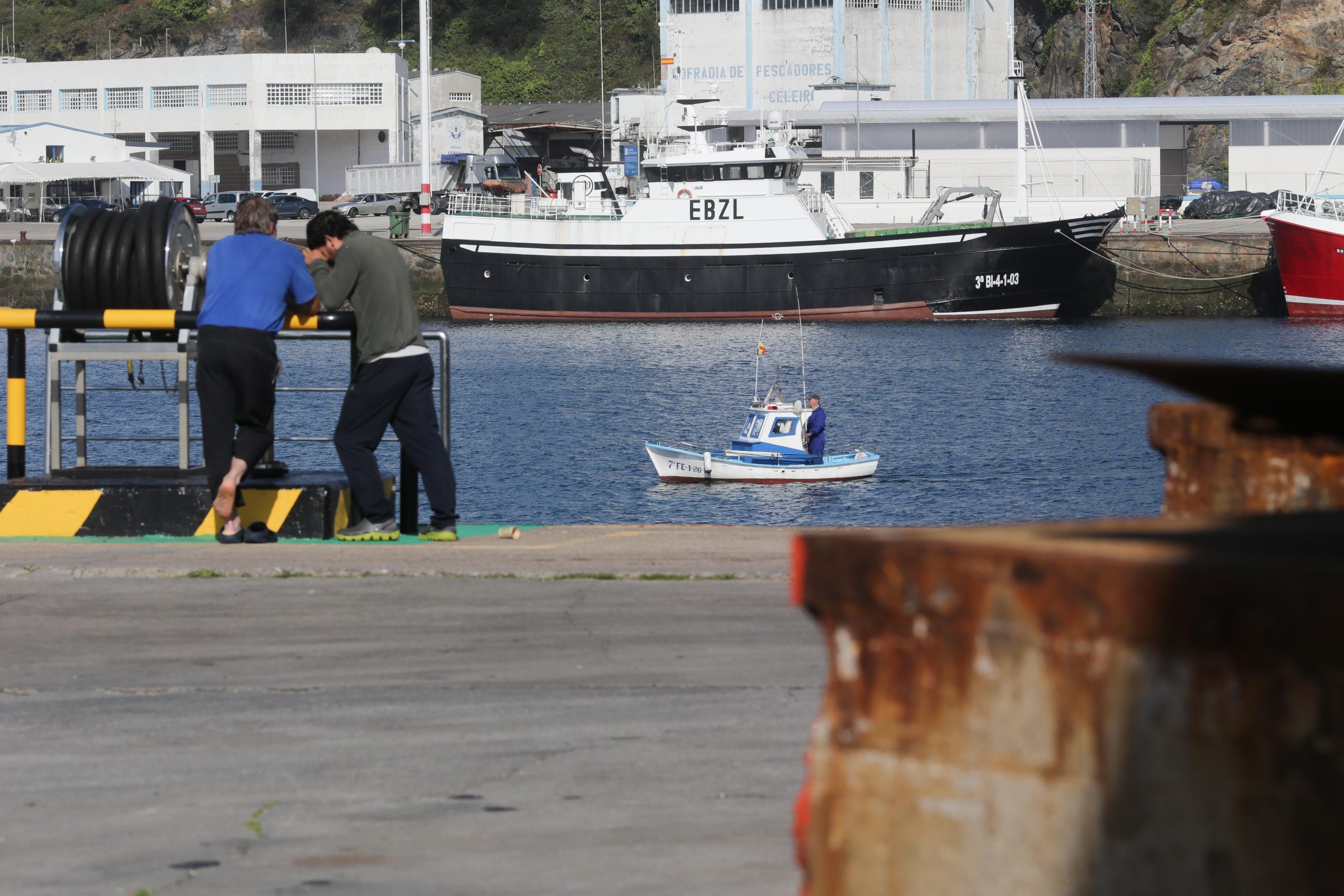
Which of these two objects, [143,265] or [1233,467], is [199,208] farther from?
[1233,467]

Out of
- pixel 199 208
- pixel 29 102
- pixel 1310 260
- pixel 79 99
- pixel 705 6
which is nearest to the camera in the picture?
pixel 1310 260

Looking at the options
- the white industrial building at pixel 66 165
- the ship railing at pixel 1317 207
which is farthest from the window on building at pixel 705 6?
the ship railing at pixel 1317 207

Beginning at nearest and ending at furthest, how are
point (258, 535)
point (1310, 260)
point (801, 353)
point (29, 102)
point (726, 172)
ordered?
1. point (258, 535)
2. point (801, 353)
3. point (1310, 260)
4. point (726, 172)
5. point (29, 102)

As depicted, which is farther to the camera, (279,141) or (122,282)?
(279,141)

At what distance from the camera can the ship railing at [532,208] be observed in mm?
50594

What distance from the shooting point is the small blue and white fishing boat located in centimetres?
2500

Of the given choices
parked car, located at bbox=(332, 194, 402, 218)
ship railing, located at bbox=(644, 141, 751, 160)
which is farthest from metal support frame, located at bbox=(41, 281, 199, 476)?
parked car, located at bbox=(332, 194, 402, 218)

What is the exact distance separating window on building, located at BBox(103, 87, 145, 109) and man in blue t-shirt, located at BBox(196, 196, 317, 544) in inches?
3027

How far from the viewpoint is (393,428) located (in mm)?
6633

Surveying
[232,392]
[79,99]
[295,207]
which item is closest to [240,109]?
[79,99]

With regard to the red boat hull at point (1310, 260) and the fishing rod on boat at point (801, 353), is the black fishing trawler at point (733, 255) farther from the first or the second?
the red boat hull at point (1310, 260)

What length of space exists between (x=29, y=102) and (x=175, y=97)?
8083 millimetres

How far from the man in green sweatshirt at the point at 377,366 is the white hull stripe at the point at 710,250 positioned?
137 feet

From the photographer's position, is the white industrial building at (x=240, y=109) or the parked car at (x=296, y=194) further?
the white industrial building at (x=240, y=109)
